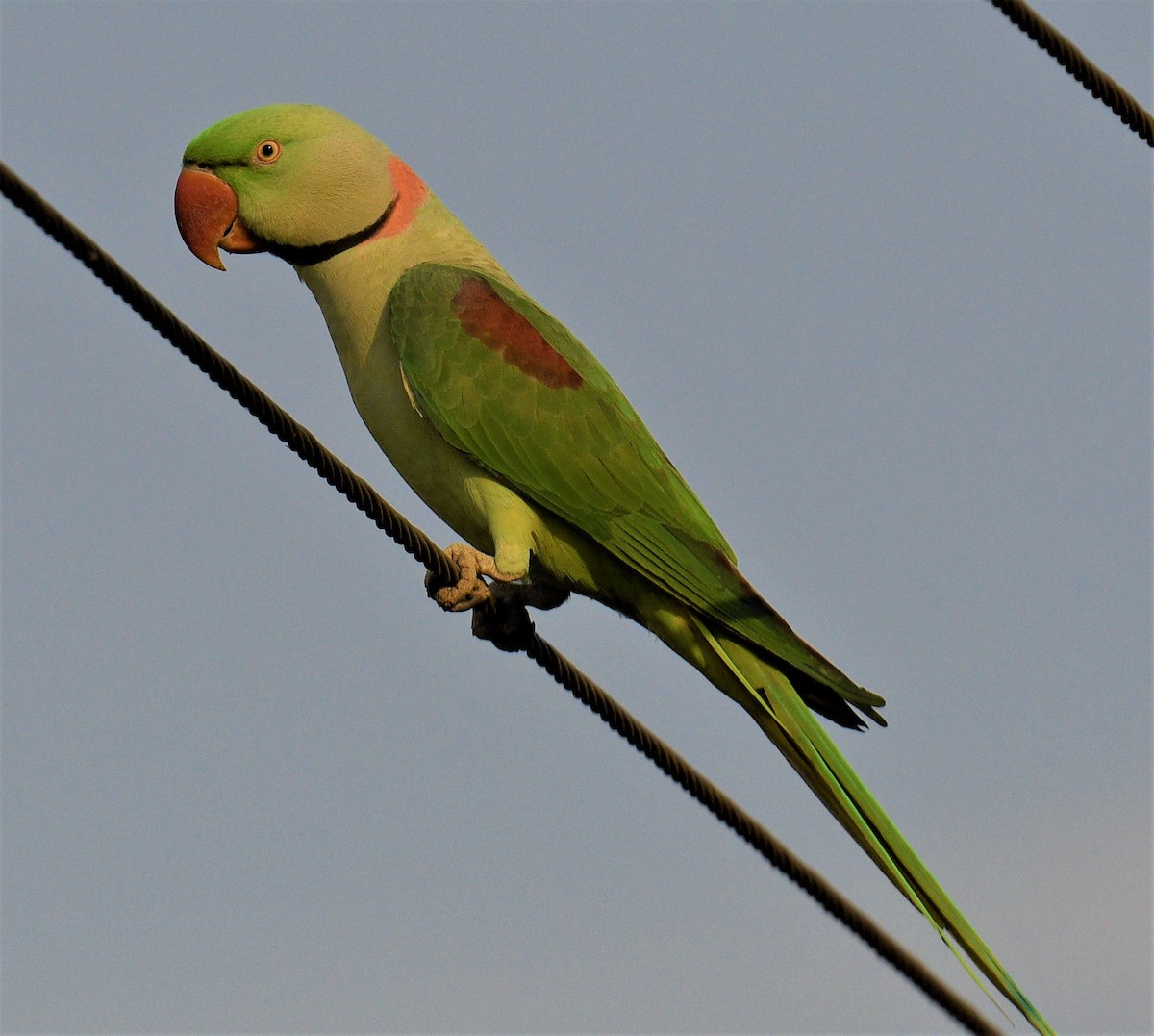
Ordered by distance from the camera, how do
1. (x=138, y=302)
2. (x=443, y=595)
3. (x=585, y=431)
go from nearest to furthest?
(x=138, y=302) < (x=443, y=595) < (x=585, y=431)

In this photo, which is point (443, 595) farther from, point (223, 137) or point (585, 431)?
point (223, 137)

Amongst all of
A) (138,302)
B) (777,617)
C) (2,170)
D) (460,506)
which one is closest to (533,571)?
(460,506)

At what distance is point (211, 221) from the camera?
5000 millimetres

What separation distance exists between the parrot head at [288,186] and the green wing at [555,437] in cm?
32

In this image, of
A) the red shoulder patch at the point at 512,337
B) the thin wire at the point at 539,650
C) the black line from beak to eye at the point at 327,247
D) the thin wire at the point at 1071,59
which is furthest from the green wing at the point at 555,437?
the thin wire at the point at 1071,59

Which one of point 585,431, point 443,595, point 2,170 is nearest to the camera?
point 2,170

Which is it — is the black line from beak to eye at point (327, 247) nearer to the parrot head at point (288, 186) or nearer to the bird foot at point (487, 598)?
the parrot head at point (288, 186)

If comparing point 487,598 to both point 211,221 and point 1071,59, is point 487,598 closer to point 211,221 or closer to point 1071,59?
point 211,221

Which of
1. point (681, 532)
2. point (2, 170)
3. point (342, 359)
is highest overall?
point (342, 359)

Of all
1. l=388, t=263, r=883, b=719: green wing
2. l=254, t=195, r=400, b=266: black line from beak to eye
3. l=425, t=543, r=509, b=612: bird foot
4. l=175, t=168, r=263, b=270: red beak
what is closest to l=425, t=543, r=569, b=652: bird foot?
l=425, t=543, r=509, b=612: bird foot

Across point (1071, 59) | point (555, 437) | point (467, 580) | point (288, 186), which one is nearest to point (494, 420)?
point (555, 437)

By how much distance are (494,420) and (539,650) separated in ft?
2.99

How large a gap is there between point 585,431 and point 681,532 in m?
0.45

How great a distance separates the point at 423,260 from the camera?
4.87m
